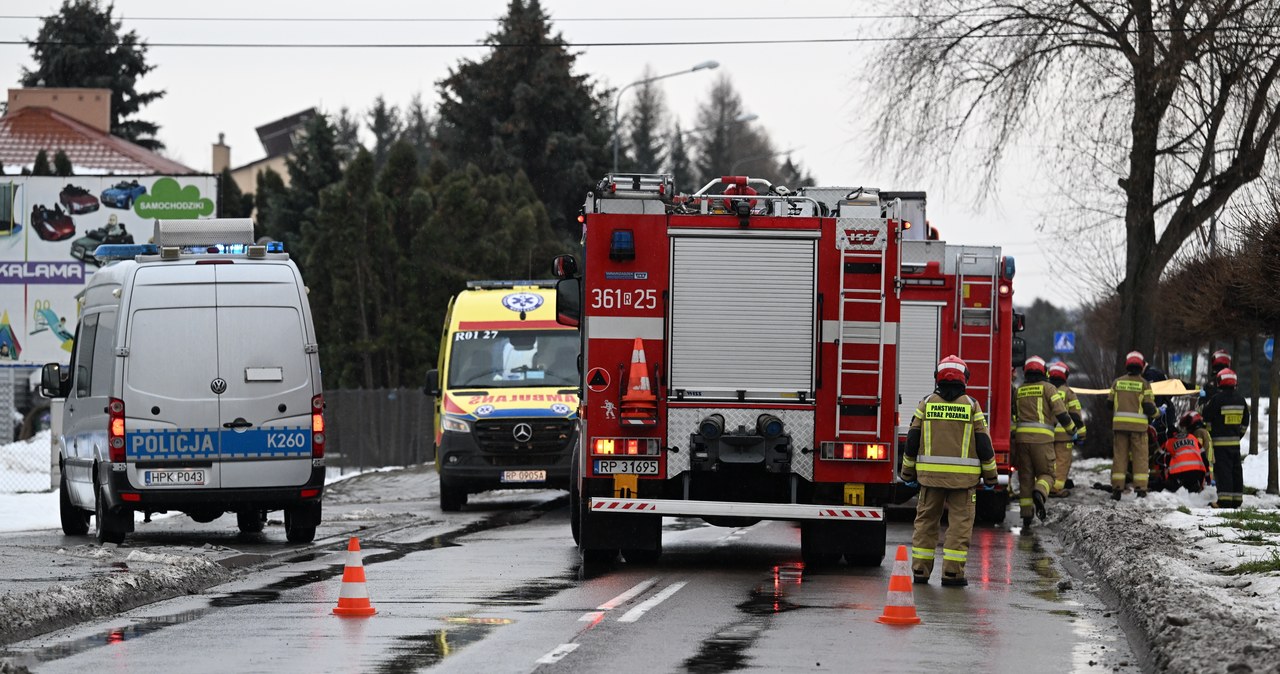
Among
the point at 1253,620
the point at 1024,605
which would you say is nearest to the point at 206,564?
the point at 1024,605

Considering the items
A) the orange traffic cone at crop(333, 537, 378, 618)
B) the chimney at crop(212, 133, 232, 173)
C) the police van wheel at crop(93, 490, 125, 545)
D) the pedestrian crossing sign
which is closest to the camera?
the orange traffic cone at crop(333, 537, 378, 618)

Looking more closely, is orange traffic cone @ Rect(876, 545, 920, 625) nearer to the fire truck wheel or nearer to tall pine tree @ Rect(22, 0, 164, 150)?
the fire truck wheel

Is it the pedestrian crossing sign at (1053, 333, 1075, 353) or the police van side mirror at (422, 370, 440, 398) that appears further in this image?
the pedestrian crossing sign at (1053, 333, 1075, 353)

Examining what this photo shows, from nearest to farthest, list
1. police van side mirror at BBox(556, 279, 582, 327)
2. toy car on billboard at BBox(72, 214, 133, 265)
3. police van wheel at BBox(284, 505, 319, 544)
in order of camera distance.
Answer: police van side mirror at BBox(556, 279, 582, 327) < police van wheel at BBox(284, 505, 319, 544) < toy car on billboard at BBox(72, 214, 133, 265)

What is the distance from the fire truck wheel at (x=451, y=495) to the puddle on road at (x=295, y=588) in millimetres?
2610

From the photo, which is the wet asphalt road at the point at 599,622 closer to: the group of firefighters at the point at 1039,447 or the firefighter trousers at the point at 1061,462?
the group of firefighters at the point at 1039,447

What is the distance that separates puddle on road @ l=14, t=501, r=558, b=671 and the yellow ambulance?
2300 millimetres

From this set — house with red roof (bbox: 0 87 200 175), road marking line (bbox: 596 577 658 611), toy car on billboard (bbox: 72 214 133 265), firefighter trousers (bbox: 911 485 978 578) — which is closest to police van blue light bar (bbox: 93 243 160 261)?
road marking line (bbox: 596 577 658 611)

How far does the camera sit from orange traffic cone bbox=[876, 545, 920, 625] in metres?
10.8

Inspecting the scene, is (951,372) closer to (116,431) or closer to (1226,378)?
(116,431)

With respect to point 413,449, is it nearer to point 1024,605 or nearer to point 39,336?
point 39,336

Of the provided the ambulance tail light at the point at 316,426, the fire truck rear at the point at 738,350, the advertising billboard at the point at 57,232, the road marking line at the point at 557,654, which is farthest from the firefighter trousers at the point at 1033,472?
the advertising billboard at the point at 57,232

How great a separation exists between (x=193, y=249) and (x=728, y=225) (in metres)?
5.58

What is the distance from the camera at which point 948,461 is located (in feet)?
44.4
